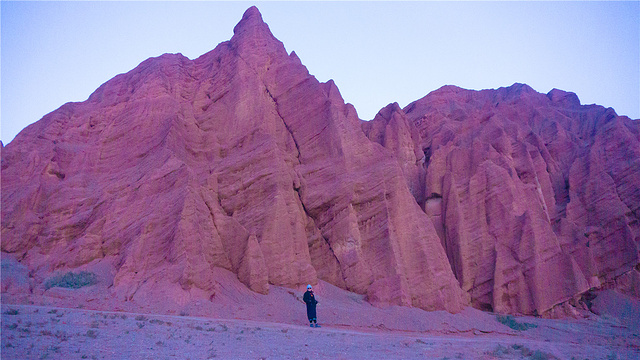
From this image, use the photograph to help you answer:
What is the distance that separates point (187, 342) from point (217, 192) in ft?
55.8

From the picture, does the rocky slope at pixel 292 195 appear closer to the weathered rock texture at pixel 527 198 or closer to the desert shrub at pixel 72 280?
the weathered rock texture at pixel 527 198

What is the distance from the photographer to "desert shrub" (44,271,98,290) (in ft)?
65.1

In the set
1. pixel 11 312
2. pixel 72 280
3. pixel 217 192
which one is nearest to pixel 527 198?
pixel 217 192

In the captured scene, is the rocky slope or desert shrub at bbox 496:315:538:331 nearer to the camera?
the rocky slope

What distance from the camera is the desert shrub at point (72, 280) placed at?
19.8 m

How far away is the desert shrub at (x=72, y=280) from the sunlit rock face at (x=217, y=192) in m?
1.12

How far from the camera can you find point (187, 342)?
464 inches

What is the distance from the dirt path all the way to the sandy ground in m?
0.03

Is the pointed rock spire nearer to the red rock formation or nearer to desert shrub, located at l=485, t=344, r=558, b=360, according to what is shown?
the red rock formation

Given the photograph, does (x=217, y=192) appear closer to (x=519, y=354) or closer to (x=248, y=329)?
(x=248, y=329)

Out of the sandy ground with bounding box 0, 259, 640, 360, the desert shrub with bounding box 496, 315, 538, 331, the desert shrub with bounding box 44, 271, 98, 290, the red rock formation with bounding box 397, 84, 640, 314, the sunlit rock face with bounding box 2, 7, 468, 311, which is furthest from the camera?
the red rock formation with bounding box 397, 84, 640, 314

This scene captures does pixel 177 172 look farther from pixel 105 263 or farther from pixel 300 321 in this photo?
pixel 300 321

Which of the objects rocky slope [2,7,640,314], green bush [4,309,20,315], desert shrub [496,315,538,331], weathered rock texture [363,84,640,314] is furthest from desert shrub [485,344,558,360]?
weathered rock texture [363,84,640,314]

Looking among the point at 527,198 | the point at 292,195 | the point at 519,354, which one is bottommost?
the point at 519,354
